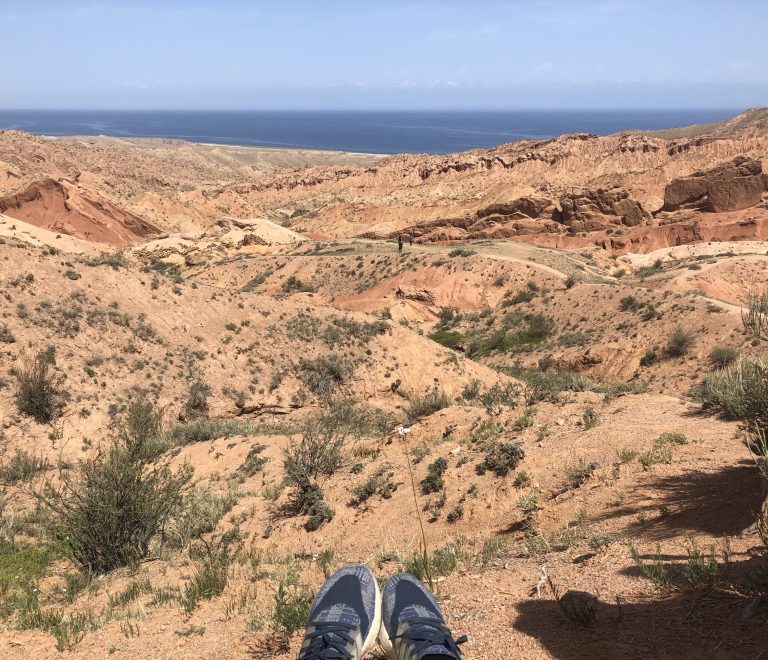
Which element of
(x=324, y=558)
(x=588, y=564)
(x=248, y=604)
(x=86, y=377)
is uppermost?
(x=588, y=564)

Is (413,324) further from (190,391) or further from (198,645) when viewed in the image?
(198,645)

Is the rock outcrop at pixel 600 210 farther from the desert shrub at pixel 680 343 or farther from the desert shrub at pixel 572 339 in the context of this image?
the desert shrub at pixel 680 343

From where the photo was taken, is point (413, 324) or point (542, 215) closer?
point (413, 324)

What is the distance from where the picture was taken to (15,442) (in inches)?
549

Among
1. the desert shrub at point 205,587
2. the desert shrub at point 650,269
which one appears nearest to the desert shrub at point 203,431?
the desert shrub at point 205,587

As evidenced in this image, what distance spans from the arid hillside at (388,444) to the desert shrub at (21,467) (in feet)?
0.19

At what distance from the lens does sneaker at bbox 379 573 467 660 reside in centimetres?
312

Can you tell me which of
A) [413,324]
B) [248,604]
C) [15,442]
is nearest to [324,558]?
[248,604]

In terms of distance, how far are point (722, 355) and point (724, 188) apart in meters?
37.8

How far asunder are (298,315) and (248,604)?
18.4m

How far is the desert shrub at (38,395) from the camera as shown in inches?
576

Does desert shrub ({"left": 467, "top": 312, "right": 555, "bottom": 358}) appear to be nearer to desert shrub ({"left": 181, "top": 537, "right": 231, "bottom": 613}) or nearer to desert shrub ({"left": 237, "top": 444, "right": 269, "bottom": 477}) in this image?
desert shrub ({"left": 237, "top": 444, "right": 269, "bottom": 477})

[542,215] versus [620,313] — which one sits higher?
[542,215]

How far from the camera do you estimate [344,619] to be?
3512 mm
